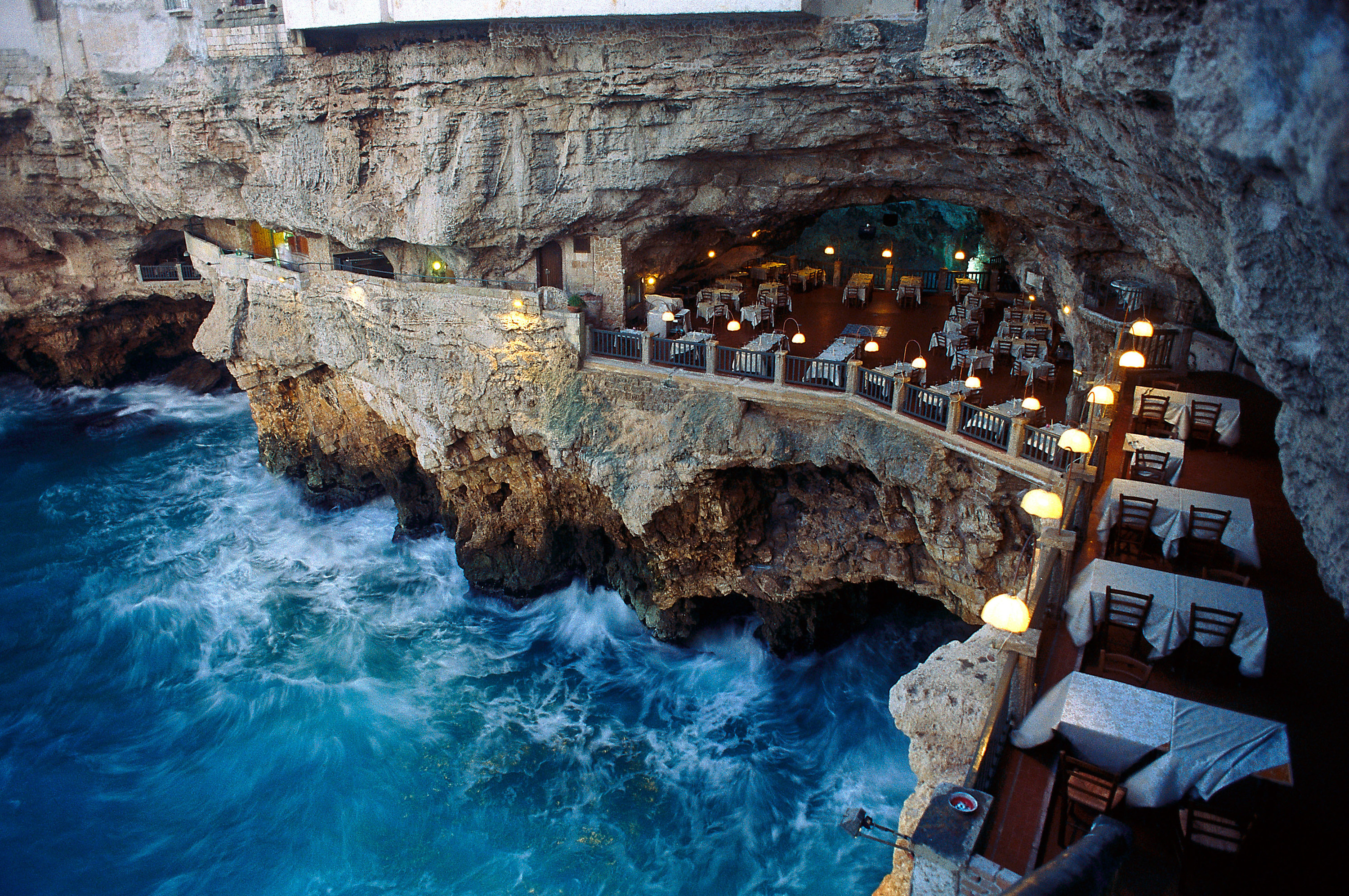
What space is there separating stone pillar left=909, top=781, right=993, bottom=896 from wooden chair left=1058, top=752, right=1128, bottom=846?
2.30ft

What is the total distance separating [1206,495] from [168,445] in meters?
29.1

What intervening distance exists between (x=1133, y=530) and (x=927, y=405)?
4419 mm

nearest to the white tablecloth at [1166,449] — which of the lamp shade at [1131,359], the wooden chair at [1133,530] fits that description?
the lamp shade at [1131,359]

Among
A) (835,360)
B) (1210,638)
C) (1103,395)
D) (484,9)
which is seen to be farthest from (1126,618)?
(484,9)

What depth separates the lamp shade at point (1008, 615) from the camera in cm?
671

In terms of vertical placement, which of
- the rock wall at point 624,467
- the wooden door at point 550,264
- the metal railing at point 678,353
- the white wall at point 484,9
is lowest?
the rock wall at point 624,467

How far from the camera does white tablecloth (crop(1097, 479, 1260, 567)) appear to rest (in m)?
8.95

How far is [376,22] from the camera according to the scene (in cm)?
1543

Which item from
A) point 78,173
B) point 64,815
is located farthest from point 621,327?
point 78,173

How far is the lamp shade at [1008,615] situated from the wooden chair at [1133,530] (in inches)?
140

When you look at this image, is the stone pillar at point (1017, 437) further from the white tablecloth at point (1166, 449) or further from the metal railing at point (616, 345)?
the metal railing at point (616, 345)

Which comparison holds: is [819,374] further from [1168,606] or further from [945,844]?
[945,844]

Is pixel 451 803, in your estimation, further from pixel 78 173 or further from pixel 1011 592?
pixel 78 173

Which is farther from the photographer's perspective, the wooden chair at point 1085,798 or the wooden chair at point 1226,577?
the wooden chair at point 1226,577
